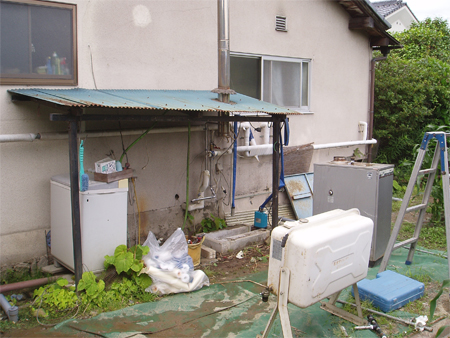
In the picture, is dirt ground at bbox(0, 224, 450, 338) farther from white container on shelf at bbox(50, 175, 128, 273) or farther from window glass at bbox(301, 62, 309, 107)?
window glass at bbox(301, 62, 309, 107)

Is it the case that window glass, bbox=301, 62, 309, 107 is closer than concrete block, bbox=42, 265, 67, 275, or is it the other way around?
A: concrete block, bbox=42, 265, 67, 275

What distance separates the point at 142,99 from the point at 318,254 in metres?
2.82

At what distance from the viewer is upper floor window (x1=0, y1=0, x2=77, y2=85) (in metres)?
4.78

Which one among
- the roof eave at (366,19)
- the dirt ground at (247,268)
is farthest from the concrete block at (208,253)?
the roof eave at (366,19)

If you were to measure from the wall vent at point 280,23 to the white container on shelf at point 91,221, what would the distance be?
4514 millimetres

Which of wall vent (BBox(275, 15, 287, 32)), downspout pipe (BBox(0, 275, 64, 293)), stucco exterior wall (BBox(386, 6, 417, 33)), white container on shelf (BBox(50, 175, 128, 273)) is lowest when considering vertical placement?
downspout pipe (BBox(0, 275, 64, 293))

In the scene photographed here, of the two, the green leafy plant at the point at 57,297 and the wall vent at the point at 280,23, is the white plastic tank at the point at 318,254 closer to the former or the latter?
the green leafy plant at the point at 57,297

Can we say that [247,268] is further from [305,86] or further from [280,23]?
[280,23]

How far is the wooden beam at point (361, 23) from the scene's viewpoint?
8719 mm

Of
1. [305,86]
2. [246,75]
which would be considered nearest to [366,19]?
[305,86]

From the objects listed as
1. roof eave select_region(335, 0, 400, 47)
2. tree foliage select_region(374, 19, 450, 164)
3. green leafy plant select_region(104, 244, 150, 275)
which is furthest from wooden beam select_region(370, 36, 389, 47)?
green leafy plant select_region(104, 244, 150, 275)

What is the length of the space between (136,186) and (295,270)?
340 centimetres

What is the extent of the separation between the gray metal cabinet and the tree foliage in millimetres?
5588

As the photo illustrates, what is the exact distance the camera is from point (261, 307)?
4.58m
